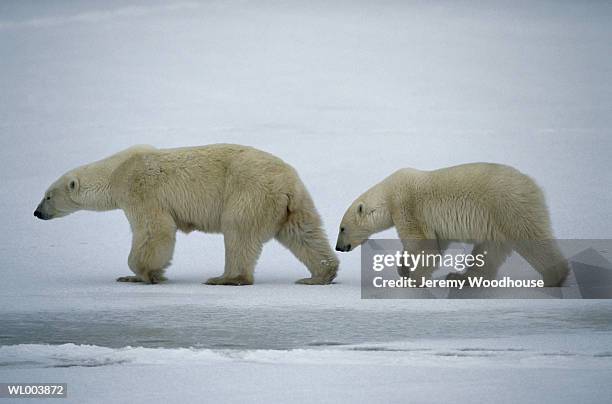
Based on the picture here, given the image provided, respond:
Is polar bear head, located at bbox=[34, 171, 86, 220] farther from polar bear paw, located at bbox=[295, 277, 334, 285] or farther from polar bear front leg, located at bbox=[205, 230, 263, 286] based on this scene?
polar bear paw, located at bbox=[295, 277, 334, 285]

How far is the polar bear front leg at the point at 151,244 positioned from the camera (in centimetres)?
798

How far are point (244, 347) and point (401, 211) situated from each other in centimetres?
250

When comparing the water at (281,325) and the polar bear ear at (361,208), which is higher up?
the polar bear ear at (361,208)

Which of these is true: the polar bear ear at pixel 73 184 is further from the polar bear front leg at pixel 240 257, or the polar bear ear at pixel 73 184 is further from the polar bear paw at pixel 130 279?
the polar bear front leg at pixel 240 257

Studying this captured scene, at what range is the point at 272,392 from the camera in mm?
4953

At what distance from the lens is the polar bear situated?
734cm

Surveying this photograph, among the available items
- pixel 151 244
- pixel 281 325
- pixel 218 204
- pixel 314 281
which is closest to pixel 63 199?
pixel 151 244

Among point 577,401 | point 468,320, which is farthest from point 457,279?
point 577,401

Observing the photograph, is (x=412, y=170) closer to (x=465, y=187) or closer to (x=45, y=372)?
(x=465, y=187)

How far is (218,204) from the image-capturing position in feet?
26.5

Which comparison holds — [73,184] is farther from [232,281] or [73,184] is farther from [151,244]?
[232,281]
